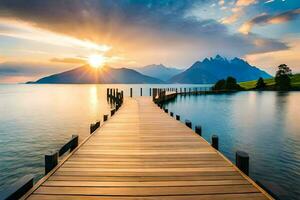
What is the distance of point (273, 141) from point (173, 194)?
48.9 feet

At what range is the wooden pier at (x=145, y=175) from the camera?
4.38 metres

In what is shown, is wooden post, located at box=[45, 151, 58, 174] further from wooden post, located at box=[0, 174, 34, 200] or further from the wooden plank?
the wooden plank

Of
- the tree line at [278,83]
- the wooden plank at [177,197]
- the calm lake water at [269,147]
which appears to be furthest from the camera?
the tree line at [278,83]

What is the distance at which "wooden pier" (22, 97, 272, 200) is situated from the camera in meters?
4.38

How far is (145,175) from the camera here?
5.32 metres

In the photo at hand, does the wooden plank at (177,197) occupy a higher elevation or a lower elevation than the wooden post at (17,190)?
lower

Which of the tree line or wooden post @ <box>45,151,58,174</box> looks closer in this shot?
wooden post @ <box>45,151,58,174</box>

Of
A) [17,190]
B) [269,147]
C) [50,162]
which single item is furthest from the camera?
[269,147]

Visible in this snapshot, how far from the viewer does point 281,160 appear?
12352 millimetres

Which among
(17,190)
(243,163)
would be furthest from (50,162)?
(243,163)

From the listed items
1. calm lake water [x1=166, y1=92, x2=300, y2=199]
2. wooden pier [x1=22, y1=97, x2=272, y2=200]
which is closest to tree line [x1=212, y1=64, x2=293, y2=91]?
calm lake water [x1=166, y1=92, x2=300, y2=199]

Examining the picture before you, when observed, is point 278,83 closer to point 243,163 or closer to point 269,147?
point 269,147

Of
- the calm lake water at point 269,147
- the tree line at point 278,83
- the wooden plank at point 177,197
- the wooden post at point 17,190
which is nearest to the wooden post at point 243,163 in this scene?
the calm lake water at point 269,147

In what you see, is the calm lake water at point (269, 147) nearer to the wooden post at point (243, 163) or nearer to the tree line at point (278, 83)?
the wooden post at point (243, 163)
